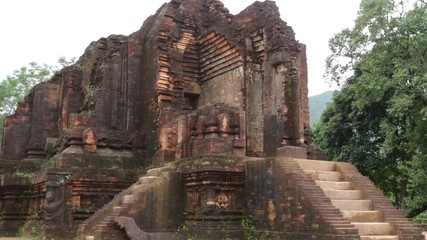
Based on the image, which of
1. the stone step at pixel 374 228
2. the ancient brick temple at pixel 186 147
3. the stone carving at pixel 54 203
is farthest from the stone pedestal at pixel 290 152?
the stone carving at pixel 54 203

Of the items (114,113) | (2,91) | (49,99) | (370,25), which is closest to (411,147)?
(370,25)

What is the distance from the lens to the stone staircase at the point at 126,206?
9.25 meters

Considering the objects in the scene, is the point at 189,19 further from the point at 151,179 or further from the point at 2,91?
the point at 2,91

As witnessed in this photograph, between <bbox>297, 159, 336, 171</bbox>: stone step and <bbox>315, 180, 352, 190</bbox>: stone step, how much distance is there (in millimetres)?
399

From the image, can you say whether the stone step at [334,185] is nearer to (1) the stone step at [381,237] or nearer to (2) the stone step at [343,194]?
(2) the stone step at [343,194]

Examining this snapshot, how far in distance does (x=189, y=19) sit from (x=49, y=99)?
5.76 meters

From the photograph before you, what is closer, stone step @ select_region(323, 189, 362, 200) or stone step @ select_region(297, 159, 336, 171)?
stone step @ select_region(323, 189, 362, 200)

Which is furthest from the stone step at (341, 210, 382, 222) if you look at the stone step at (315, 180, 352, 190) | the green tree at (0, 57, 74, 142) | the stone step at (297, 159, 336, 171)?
the green tree at (0, 57, 74, 142)

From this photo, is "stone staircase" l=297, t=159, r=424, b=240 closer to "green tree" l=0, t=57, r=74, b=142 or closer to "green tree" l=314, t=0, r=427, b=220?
"green tree" l=314, t=0, r=427, b=220

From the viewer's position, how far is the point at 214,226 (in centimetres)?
930

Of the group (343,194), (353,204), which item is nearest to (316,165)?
(343,194)

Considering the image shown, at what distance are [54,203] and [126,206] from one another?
262 centimetres

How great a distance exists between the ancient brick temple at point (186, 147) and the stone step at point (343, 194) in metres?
0.02

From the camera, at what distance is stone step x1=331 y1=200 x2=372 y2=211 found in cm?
889
